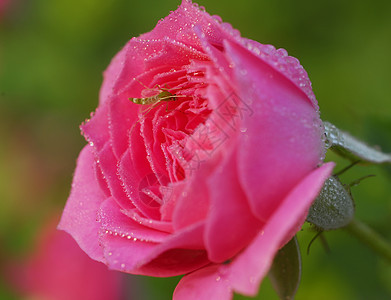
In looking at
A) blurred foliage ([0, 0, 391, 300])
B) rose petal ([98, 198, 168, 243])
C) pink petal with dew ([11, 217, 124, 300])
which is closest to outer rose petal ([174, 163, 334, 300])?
rose petal ([98, 198, 168, 243])

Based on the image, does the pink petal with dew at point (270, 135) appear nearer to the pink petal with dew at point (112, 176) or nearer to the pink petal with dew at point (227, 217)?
the pink petal with dew at point (227, 217)

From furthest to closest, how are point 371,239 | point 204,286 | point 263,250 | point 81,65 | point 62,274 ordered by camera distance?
point 81,65 < point 62,274 < point 371,239 < point 204,286 < point 263,250

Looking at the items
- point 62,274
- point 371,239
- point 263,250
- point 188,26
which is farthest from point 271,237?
point 62,274

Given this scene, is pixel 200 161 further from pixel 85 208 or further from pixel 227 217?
pixel 85 208

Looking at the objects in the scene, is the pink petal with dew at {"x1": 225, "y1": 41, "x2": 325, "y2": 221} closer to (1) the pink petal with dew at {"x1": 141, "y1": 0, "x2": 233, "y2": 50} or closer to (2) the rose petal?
A: (1) the pink petal with dew at {"x1": 141, "y1": 0, "x2": 233, "y2": 50}

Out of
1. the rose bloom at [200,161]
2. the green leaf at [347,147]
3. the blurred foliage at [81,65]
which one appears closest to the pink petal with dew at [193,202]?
the rose bloom at [200,161]

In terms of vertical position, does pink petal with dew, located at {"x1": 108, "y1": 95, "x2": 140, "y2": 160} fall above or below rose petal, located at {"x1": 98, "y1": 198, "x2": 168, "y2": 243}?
above

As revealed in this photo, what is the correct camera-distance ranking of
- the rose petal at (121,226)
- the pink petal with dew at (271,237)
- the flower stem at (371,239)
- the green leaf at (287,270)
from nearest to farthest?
1. the pink petal with dew at (271,237)
2. the rose petal at (121,226)
3. the green leaf at (287,270)
4. the flower stem at (371,239)
